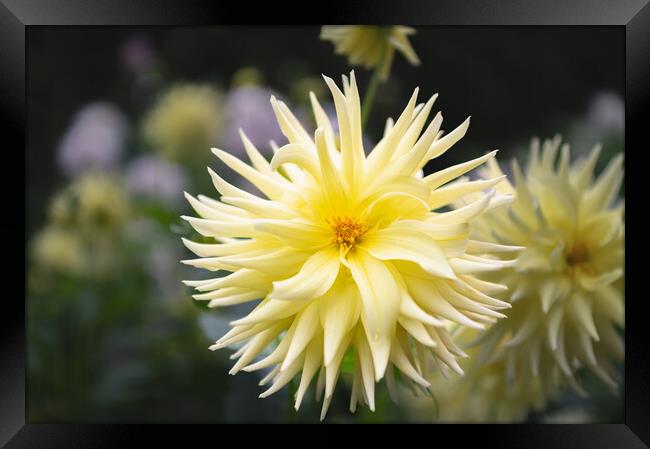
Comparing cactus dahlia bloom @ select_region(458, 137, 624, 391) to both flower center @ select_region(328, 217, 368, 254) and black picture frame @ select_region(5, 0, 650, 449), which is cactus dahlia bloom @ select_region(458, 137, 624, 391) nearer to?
black picture frame @ select_region(5, 0, 650, 449)

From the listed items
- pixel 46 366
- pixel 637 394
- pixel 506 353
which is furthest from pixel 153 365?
pixel 637 394

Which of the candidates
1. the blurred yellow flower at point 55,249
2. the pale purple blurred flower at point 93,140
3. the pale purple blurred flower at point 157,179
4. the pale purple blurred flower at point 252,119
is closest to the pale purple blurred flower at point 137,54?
the pale purple blurred flower at point 93,140

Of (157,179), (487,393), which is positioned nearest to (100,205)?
(157,179)

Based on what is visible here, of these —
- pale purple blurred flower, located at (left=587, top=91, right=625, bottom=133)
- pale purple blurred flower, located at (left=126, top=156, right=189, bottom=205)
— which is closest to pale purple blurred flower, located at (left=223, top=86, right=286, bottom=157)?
pale purple blurred flower, located at (left=126, top=156, right=189, bottom=205)

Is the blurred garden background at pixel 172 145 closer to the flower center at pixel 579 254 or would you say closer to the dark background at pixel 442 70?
the dark background at pixel 442 70

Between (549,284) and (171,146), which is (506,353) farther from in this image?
(171,146)

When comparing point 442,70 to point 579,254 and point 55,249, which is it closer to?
point 579,254
